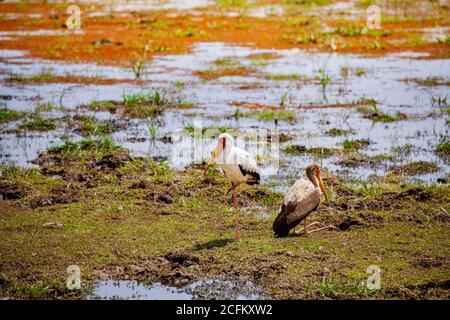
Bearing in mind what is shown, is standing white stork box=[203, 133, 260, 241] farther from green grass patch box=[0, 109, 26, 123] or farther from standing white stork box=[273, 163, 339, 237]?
green grass patch box=[0, 109, 26, 123]

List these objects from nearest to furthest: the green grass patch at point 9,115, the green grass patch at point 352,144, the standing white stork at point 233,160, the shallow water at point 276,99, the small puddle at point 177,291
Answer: the small puddle at point 177,291 < the standing white stork at point 233,160 < the shallow water at point 276,99 < the green grass patch at point 352,144 < the green grass patch at point 9,115

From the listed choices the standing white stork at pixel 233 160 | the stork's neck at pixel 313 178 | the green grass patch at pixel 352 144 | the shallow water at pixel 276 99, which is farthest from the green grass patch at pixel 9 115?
the stork's neck at pixel 313 178

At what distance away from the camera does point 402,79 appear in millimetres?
15758

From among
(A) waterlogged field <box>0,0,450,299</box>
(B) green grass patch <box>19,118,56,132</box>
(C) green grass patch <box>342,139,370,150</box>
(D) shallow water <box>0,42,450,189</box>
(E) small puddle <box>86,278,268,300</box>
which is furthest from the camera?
(B) green grass patch <box>19,118,56,132</box>

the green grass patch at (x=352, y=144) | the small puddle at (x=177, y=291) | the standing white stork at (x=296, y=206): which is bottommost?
the small puddle at (x=177, y=291)

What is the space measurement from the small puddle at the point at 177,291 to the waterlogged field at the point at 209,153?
0.06 ft

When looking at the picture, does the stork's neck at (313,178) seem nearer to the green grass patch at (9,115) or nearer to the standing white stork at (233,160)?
the standing white stork at (233,160)

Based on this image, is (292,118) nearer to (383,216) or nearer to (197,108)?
(197,108)

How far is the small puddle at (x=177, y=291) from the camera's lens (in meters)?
6.36

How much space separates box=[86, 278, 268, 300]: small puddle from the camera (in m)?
6.36

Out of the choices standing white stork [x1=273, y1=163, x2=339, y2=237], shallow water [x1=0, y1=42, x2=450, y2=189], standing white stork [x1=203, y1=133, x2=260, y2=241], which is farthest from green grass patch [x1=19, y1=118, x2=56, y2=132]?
standing white stork [x1=273, y1=163, x2=339, y2=237]

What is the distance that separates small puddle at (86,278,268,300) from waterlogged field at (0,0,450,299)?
0.02 metres

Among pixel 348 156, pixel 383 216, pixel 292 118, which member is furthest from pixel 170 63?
pixel 383 216

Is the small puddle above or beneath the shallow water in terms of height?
beneath
